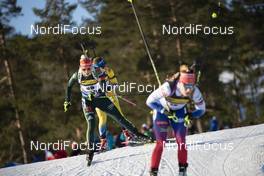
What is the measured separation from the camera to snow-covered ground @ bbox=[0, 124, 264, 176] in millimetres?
8734

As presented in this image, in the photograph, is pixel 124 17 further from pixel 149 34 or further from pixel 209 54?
pixel 209 54

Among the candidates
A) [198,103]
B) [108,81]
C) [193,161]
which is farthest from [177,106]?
[108,81]

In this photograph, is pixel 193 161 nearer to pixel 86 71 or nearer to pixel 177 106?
pixel 177 106

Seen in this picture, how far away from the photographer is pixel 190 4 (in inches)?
1028

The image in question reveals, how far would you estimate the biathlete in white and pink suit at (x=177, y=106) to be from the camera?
23.7 feet

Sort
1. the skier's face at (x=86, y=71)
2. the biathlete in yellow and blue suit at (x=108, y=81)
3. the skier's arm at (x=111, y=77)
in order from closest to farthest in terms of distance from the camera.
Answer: the skier's face at (x=86, y=71) → the biathlete in yellow and blue suit at (x=108, y=81) → the skier's arm at (x=111, y=77)

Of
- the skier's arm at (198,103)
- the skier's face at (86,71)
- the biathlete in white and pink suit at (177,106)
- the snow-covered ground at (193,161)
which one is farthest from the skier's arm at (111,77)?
the skier's arm at (198,103)

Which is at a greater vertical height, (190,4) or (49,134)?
(190,4)

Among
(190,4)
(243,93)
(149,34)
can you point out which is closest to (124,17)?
(149,34)

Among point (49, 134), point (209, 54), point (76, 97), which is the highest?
point (209, 54)

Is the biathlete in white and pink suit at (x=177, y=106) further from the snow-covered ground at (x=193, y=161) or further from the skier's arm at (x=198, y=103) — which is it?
the snow-covered ground at (x=193, y=161)

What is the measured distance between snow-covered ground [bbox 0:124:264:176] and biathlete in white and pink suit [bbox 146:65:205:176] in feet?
3.89

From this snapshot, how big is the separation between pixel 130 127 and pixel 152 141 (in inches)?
41.2

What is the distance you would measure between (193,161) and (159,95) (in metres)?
2.61
